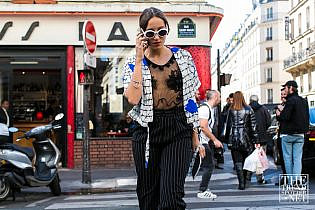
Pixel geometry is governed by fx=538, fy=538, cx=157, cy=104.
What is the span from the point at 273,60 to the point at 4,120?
76.2 meters

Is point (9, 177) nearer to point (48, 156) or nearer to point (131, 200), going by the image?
point (48, 156)

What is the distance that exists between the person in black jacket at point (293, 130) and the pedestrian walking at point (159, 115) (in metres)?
5.69

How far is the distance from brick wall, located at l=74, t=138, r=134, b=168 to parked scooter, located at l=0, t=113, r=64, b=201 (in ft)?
12.3

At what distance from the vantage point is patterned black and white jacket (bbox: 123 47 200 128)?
148 inches

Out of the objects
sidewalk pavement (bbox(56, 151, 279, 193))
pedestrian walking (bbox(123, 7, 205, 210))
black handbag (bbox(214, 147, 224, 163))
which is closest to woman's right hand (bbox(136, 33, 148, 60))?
pedestrian walking (bbox(123, 7, 205, 210))

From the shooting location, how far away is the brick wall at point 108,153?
13375 mm

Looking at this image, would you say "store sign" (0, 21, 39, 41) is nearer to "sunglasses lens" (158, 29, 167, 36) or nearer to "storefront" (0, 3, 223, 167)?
"storefront" (0, 3, 223, 167)

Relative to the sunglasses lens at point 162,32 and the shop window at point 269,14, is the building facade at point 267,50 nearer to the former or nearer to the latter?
the shop window at point 269,14

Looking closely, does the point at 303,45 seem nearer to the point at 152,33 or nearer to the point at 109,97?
the point at 109,97

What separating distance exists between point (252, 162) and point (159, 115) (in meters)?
5.99

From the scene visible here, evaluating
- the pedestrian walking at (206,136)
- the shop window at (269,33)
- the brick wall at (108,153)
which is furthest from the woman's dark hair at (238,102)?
the shop window at (269,33)

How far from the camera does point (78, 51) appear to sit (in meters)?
13.5

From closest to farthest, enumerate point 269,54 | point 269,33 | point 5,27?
point 5,27, point 269,54, point 269,33

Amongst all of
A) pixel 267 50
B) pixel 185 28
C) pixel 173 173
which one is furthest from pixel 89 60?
pixel 267 50
